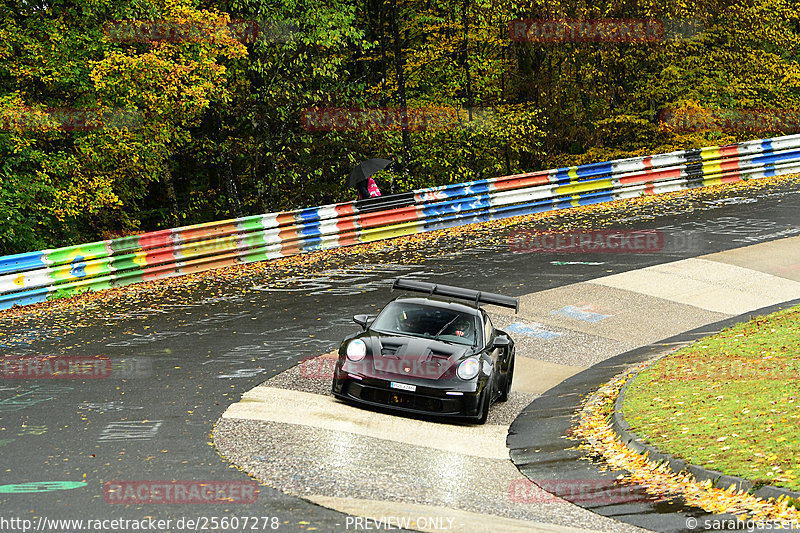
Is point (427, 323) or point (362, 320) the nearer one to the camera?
point (427, 323)

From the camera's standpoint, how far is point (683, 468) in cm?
843

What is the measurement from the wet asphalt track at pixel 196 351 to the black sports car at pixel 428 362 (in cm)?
164

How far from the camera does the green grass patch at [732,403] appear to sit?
8.27 meters

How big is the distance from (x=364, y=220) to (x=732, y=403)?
12.9 meters

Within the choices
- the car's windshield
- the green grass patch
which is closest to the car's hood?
the car's windshield

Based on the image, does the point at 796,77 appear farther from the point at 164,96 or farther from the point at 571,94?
the point at 164,96

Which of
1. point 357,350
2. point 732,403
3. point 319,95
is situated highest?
point 319,95

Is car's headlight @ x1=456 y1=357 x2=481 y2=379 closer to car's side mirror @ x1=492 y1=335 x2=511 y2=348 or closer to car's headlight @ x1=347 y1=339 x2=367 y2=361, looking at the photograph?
car's side mirror @ x1=492 y1=335 x2=511 y2=348

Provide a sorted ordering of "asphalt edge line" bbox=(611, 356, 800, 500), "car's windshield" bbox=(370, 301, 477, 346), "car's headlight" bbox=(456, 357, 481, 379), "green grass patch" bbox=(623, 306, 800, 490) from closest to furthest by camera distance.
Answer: "asphalt edge line" bbox=(611, 356, 800, 500), "green grass patch" bbox=(623, 306, 800, 490), "car's headlight" bbox=(456, 357, 481, 379), "car's windshield" bbox=(370, 301, 477, 346)

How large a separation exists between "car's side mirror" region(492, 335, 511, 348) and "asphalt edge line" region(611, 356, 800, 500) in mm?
1559

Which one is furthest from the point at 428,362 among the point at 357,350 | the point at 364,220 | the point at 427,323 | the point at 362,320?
the point at 364,220

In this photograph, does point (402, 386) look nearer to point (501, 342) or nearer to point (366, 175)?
point (501, 342)

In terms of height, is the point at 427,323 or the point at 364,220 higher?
the point at 427,323

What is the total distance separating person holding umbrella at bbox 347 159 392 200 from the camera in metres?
22.0
